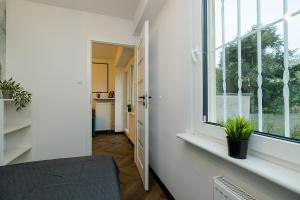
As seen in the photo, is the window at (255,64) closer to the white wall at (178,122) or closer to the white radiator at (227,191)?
the white wall at (178,122)

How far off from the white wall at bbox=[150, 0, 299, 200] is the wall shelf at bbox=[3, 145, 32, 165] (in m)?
1.72

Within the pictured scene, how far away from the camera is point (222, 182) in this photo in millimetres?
949

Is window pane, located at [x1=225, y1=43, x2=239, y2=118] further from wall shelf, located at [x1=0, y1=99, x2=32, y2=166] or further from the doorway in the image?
the doorway

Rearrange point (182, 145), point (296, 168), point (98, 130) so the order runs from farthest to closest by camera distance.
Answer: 1. point (98, 130)
2. point (182, 145)
3. point (296, 168)

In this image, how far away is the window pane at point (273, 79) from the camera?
0.81 meters

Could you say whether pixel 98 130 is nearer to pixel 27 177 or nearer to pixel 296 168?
pixel 27 177

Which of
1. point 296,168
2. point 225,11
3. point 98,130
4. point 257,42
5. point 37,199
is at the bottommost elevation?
point 98,130

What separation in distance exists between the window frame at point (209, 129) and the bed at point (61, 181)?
741 mm

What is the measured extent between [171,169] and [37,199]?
127cm

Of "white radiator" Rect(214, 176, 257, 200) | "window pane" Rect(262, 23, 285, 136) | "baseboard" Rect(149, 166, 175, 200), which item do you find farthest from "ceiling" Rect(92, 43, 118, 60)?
"white radiator" Rect(214, 176, 257, 200)

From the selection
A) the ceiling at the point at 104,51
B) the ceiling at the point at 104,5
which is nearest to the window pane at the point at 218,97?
the ceiling at the point at 104,5

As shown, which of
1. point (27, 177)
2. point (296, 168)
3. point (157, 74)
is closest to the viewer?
point (296, 168)

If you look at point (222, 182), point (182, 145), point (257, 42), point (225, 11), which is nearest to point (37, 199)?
point (222, 182)

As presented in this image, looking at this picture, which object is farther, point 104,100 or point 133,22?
point 104,100
